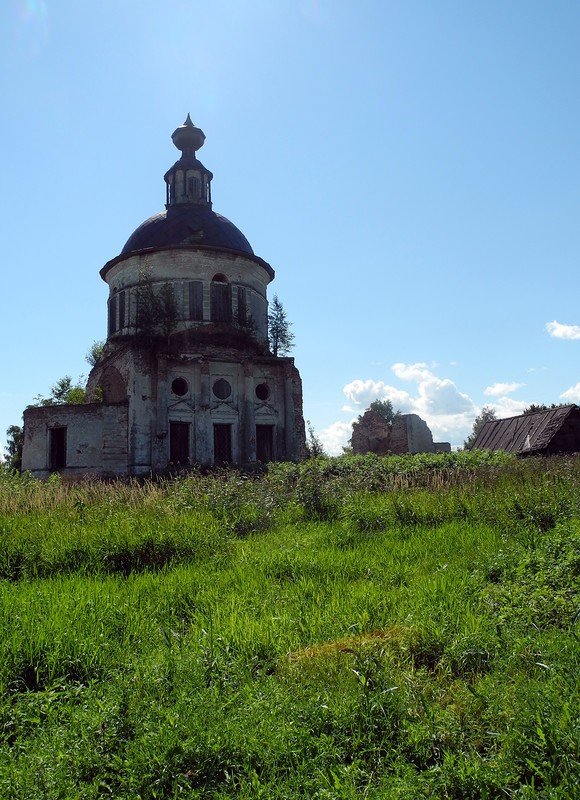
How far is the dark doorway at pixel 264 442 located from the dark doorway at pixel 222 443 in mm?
1336

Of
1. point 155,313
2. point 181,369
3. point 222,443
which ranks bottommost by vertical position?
point 222,443

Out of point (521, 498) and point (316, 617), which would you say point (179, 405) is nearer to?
point (521, 498)

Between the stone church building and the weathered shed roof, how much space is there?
25.8 feet

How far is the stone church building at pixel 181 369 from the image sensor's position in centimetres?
2517

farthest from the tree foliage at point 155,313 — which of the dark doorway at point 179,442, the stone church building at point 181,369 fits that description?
the dark doorway at point 179,442

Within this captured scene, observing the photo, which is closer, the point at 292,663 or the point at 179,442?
the point at 292,663

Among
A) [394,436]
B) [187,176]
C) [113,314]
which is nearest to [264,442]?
[394,436]

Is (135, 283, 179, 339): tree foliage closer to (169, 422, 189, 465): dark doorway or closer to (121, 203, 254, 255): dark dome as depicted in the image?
(121, 203, 254, 255): dark dome

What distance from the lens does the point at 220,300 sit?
30.1 m

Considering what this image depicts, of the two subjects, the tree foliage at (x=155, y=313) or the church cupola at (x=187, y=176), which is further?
the church cupola at (x=187, y=176)

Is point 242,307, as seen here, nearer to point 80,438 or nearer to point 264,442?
point 264,442

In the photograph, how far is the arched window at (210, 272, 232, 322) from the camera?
29.9 m

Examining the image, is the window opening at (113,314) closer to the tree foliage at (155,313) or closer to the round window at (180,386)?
the tree foliage at (155,313)

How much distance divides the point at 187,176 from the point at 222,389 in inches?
505
